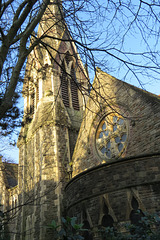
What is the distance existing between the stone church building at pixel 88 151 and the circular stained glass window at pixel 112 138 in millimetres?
42

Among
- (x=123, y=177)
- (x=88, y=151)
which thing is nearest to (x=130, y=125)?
(x=88, y=151)

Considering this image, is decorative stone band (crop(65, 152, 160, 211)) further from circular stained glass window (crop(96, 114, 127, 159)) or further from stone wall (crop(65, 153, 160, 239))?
circular stained glass window (crop(96, 114, 127, 159))

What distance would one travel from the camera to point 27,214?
14578 mm

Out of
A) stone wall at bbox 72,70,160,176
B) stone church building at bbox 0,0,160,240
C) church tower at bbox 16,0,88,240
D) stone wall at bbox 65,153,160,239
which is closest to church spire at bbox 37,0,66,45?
stone church building at bbox 0,0,160,240

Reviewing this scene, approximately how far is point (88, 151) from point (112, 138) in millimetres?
1335

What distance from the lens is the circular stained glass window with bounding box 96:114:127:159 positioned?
35.0 feet

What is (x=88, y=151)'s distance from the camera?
38.3ft

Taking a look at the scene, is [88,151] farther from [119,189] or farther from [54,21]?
[54,21]

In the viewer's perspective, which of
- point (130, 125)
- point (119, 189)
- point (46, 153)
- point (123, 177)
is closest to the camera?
point (119, 189)

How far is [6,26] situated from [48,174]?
9.10 metres

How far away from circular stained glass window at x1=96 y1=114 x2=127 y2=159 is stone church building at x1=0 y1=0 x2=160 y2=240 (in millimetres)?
42

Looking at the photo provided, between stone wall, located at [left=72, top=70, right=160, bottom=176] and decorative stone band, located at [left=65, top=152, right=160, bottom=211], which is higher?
stone wall, located at [left=72, top=70, right=160, bottom=176]

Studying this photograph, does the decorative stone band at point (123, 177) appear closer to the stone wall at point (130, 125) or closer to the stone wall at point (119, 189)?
the stone wall at point (119, 189)

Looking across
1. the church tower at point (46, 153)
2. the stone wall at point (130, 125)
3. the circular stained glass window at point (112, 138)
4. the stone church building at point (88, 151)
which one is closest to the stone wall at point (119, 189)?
the stone church building at point (88, 151)
